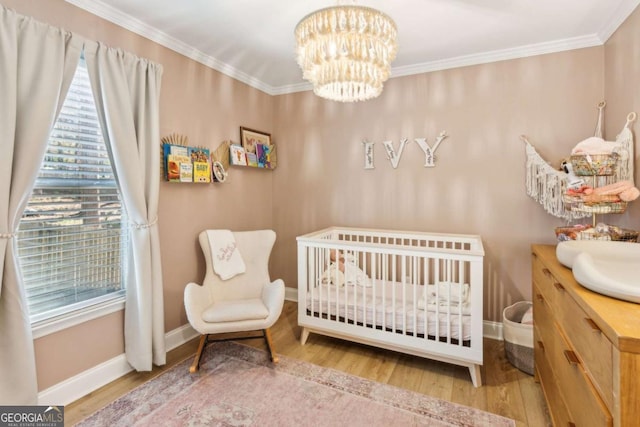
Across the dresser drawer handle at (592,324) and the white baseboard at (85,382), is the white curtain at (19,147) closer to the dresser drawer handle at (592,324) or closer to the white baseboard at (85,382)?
the white baseboard at (85,382)

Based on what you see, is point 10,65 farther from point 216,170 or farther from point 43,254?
point 216,170

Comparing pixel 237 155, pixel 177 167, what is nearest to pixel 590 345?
pixel 177 167

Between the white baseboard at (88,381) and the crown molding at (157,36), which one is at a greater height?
the crown molding at (157,36)

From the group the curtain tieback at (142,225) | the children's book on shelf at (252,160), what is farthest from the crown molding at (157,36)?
the curtain tieback at (142,225)

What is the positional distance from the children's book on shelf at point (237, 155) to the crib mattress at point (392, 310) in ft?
4.58

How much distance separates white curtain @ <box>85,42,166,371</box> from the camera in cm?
199

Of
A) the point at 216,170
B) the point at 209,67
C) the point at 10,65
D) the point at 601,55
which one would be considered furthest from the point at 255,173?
the point at 601,55

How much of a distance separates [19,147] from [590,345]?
2.58 meters

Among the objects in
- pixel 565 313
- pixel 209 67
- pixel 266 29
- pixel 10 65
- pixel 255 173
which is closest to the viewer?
pixel 565 313

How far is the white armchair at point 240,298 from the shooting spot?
2166mm

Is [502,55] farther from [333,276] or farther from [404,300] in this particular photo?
[333,276]

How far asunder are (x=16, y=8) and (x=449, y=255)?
2803 millimetres

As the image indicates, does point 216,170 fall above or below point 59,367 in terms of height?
above

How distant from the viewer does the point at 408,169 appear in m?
2.99
